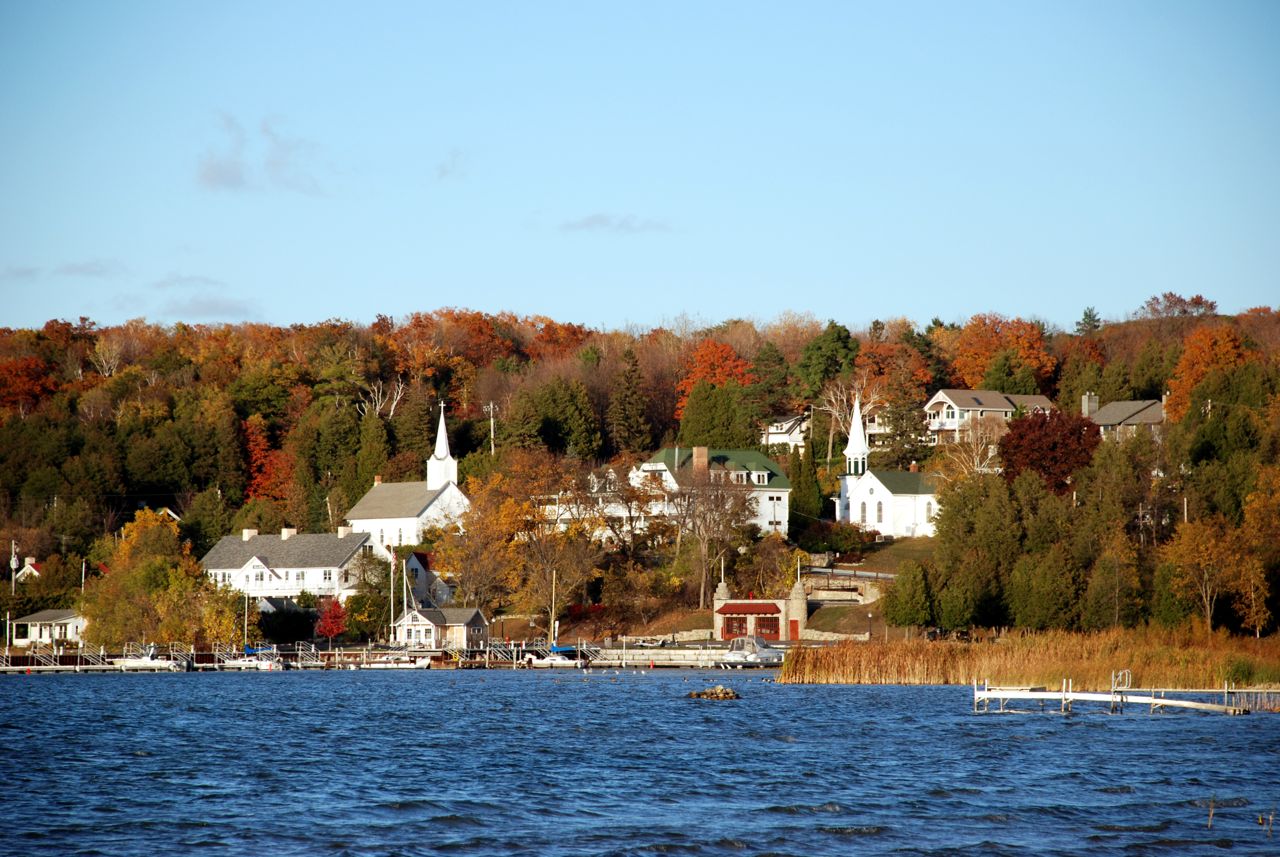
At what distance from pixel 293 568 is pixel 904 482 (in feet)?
132

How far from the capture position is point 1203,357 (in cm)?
A: 10738

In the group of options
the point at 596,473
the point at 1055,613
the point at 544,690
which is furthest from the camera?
the point at 596,473

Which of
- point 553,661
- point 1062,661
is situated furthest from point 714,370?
point 1062,661

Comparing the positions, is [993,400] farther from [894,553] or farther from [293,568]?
[293,568]

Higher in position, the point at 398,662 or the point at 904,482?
the point at 904,482

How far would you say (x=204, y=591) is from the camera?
91.9 metres

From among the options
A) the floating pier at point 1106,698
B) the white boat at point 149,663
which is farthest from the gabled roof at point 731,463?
the floating pier at point 1106,698

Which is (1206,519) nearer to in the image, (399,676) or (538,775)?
(399,676)

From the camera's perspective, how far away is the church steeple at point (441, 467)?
4333 inches

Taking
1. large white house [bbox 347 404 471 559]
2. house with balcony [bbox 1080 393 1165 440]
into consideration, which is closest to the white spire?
large white house [bbox 347 404 471 559]

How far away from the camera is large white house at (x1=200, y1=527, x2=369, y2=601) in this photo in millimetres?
99812

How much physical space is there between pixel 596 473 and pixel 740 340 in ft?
168

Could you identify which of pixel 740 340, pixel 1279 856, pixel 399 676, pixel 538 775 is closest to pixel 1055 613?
pixel 399 676

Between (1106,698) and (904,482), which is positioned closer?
(1106,698)
